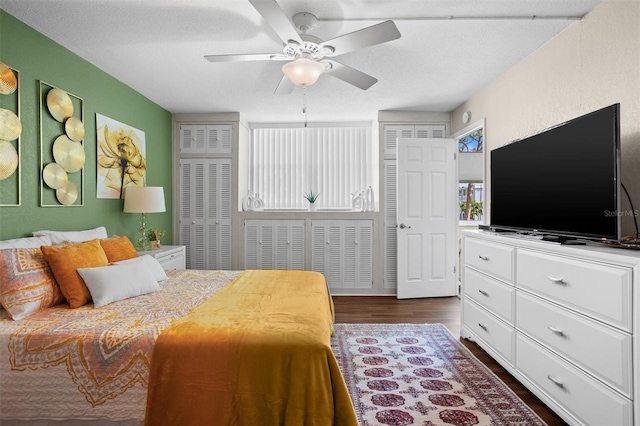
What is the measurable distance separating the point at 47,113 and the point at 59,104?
5.6 inches

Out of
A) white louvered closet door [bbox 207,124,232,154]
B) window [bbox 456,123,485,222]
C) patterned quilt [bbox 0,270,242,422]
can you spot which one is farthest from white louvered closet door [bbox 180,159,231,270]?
window [bbox 456,123,485,222]

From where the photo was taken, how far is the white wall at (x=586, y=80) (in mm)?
1938

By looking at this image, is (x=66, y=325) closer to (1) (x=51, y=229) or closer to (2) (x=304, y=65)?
(1) (x=51, y=229)

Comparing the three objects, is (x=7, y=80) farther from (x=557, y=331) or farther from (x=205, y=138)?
(x=557, y=331)

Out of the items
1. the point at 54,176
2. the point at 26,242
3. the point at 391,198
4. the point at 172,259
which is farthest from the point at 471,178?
the point at 26,242

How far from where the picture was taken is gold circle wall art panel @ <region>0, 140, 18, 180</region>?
219cm

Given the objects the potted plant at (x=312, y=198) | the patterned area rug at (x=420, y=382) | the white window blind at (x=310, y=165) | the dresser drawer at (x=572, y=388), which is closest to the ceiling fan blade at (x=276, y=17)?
the patterned area rug at (x=420, y=382)

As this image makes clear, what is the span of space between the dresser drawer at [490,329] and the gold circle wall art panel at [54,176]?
360 centimetres

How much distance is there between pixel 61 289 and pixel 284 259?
2874 millimetres

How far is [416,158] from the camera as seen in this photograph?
4.40 m

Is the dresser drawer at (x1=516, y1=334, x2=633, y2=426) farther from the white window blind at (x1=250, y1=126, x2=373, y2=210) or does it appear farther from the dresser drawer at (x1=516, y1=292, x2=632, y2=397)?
the white window blind at (x1=250, y1=126, x2=373, y2=210)

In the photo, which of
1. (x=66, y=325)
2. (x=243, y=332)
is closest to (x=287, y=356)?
(x=243, y=332)

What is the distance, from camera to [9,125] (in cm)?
224

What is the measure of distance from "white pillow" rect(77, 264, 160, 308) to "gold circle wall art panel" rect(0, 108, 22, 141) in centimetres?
106
